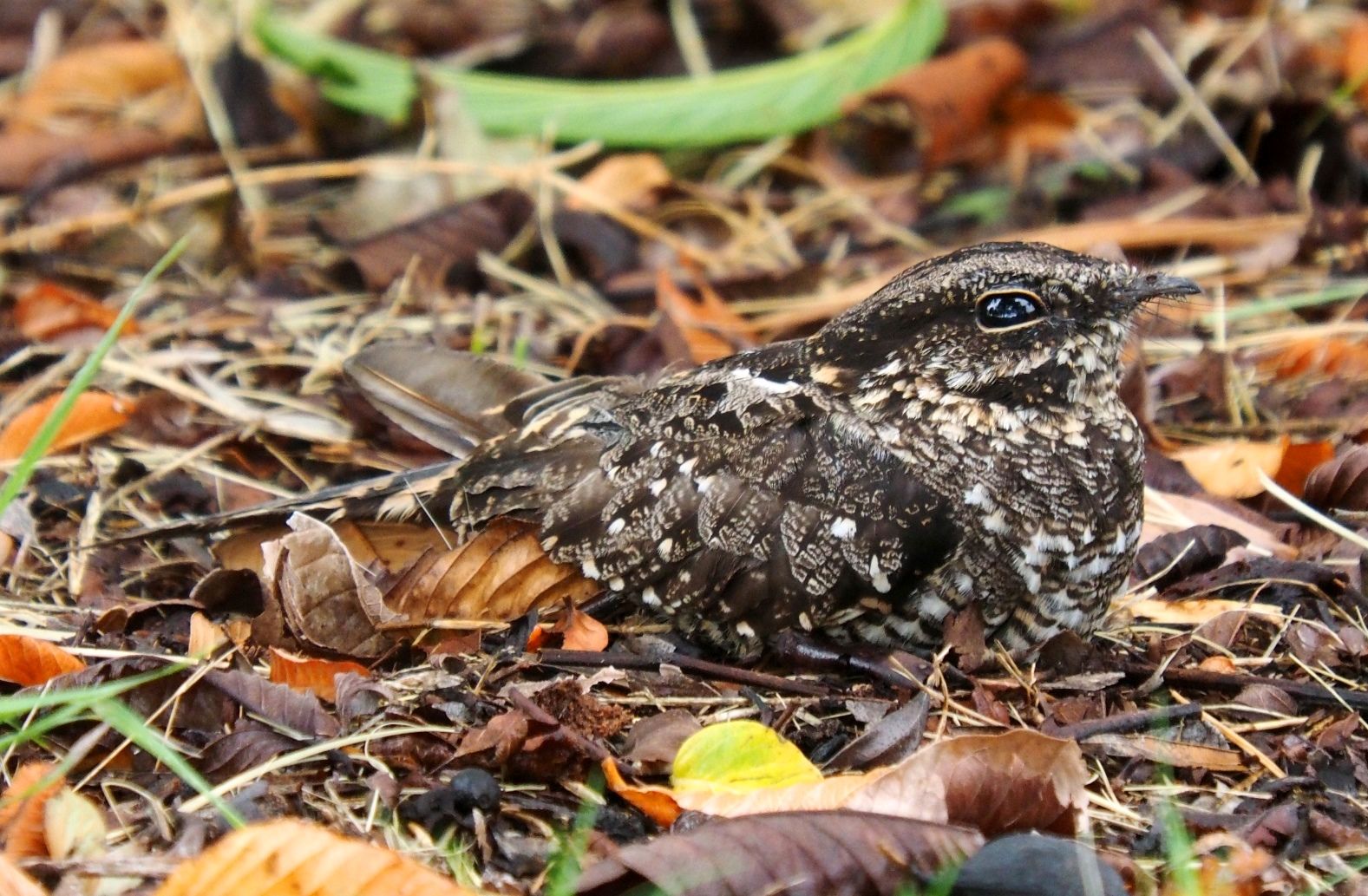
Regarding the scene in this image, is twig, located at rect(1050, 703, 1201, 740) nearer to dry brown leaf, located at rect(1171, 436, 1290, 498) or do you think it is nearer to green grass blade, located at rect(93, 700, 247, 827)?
dry brown leaf, located at rect(1171, 436, 1290, 498)

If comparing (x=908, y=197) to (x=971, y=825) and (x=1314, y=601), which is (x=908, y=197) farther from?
(x=971, y=825)

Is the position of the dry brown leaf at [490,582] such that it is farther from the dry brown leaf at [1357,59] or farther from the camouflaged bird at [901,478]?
the dry brown leaf at [1357,59]

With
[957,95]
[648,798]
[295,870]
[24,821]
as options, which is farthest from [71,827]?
[957,95]

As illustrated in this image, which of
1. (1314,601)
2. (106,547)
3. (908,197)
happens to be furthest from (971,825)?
(908,197)

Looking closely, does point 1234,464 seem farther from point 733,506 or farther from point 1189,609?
point 733,506

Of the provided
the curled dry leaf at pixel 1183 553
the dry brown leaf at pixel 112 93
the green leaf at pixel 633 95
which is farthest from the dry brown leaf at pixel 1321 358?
the dry brown leaf at pixel 112 93

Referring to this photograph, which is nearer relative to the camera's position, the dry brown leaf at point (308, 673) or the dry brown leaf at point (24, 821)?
the dry brown leaf at point (24, 821)
